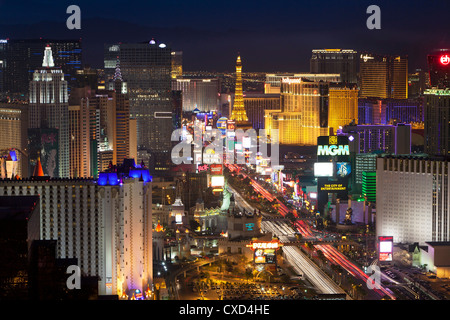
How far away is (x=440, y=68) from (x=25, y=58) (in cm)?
1795

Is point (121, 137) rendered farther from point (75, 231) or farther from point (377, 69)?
point (377, 69)

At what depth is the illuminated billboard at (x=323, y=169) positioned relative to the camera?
1293 inches

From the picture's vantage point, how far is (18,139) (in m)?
32.6

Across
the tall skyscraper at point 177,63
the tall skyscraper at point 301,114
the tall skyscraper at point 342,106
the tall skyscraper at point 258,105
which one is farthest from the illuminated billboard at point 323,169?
the tall skyscraper at point 258,105

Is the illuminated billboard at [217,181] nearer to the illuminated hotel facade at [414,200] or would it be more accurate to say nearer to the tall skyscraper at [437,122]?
the illuminated hotel facade at [414,200]

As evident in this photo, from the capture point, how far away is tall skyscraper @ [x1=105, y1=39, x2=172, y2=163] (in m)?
50.5

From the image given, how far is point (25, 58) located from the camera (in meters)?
38.0

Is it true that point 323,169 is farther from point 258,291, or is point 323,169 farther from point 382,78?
point 382,78

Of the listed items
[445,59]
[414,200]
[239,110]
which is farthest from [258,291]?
[239,110]

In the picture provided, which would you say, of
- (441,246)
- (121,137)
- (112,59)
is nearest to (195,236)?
(441,246)

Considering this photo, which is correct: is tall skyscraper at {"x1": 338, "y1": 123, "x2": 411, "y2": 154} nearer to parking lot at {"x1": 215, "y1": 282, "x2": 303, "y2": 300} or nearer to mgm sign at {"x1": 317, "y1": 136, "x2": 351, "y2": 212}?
mgm sign at {"x1": 317, "y1": 136, "x2": 351, "y2": 212}


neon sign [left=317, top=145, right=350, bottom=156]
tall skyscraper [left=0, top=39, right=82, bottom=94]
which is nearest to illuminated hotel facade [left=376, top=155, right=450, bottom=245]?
neon sign [left=317, top=145, right=350, bottom=156]

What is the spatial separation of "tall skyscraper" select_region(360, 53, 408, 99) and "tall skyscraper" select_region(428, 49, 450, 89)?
2051 centimetres

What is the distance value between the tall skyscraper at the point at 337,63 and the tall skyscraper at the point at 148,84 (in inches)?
538
